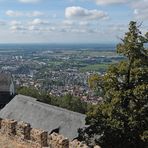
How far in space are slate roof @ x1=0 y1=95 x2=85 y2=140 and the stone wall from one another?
58.6ft

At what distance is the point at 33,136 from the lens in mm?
16312

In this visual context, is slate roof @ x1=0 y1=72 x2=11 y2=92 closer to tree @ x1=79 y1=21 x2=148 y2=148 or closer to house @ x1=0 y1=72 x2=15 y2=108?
house @ x1=0 y1=72 x2=15 y2=108

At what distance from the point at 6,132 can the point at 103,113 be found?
29.8 feet

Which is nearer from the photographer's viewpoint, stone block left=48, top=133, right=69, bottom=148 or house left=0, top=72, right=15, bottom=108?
stone block left=48, top=133, right=69, bottom=148

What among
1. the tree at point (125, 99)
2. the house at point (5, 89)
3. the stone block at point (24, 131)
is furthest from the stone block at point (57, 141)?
the house at point (5, 89)

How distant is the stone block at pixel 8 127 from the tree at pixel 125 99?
8714 millimetres

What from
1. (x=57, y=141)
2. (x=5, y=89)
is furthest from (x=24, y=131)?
(x=5, y=89)

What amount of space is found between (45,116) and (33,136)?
74.3 ft

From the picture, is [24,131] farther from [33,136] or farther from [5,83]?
[5,83]

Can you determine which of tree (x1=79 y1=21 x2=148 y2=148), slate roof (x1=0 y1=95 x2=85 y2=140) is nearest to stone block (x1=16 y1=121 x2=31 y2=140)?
tree (x1=79 y1=21 x2=148 y2=148)

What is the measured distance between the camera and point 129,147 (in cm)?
2470

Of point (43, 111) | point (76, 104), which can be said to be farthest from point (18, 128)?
point (76, 104)

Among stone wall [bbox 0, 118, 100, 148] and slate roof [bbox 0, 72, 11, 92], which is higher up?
stone wall [bbox 0, 118, 100, 148]

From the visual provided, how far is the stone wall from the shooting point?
15297 mm
